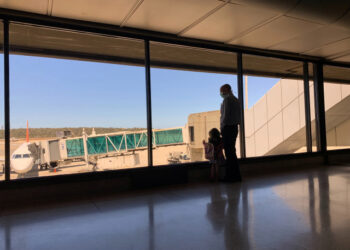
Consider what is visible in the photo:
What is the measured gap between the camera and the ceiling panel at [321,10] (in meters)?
3.09

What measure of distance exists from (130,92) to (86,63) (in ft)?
2.69

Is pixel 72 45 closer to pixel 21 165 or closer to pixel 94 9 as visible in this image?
pixel 94 9

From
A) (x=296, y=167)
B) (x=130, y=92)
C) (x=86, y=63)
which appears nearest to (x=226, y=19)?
(x=130, y=92)

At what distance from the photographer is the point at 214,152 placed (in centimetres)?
434

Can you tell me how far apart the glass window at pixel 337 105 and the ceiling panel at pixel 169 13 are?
14.8 feet

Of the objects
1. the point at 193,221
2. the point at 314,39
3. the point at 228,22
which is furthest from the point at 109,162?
the point at 314,39

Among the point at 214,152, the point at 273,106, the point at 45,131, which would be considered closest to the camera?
the point at 45,131

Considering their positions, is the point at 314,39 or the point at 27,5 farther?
the point at 314,39

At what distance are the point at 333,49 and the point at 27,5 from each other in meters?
5.48

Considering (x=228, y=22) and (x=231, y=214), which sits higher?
(x=228, y=22)

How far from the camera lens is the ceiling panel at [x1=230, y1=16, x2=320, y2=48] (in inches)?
147

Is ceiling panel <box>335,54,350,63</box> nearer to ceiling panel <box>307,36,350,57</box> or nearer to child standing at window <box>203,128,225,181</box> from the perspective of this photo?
ceiling panel <box>307,36,350,57</box>

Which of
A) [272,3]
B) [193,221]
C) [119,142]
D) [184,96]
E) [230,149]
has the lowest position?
[193,221]

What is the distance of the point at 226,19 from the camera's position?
362 centimetres
